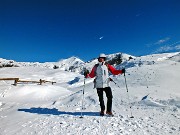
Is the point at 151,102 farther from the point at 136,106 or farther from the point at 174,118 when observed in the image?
the point at 174,118

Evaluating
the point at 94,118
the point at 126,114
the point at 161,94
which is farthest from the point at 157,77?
the point at 94,118

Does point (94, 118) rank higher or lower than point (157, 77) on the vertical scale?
lower

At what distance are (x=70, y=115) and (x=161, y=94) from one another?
193 inches

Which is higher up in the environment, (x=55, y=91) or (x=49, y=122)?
(x=55, y=91)

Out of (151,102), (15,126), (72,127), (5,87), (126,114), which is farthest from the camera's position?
(5,87)

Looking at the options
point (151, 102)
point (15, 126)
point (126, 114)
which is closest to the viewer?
point (15, 126)

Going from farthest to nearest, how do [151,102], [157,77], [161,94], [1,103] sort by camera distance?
[157,77] → [1,103] → [161,94] → [151,102]

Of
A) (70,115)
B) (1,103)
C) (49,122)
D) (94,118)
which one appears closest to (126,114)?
(94,118)

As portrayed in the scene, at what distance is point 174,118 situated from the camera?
7879 millimetres

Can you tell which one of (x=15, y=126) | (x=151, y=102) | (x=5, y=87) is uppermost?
(x=5, y=87)

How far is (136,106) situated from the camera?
33.8ft

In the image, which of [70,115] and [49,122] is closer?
[49,122]

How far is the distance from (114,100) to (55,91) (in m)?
10.5

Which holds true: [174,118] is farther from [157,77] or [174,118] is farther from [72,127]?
[157,77]
